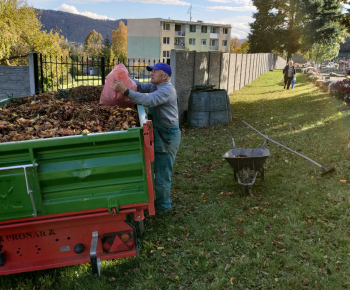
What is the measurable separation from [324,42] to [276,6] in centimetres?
978

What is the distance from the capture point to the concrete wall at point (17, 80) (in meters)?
11.8

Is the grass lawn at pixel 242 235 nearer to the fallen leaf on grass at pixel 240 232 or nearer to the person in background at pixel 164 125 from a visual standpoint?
the fallen leaf on grass at pixel 240 232

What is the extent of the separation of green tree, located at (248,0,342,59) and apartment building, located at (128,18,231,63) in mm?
32589

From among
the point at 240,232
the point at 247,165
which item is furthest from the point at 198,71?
the point at 240,232

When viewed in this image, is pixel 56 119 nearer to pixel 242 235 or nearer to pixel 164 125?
pixel 164 125

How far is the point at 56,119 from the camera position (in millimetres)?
4348

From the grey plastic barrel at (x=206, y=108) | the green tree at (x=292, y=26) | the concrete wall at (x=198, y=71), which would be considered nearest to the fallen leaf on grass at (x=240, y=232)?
the grey plastic barrel at (x=206, y=108)

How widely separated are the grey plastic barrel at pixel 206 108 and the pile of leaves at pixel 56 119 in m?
6.18

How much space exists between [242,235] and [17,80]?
397 inches

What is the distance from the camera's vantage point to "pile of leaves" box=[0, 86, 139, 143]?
3.67m

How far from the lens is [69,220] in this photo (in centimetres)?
342

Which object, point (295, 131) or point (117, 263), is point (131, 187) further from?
point (295, 131)

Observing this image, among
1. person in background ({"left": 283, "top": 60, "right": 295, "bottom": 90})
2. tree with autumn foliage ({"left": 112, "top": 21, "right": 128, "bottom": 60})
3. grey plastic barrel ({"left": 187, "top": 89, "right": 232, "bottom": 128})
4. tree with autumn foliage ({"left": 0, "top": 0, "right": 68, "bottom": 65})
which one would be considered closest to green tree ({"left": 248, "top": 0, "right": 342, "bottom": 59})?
person in background ({"left": 283, "top": 60, "right": 295, "bottom": 90})

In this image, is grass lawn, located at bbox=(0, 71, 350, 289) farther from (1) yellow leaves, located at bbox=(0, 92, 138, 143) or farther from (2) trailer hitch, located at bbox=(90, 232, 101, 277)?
(1) yellow leaves, located at bbox=(0, 92, 138, 143)
